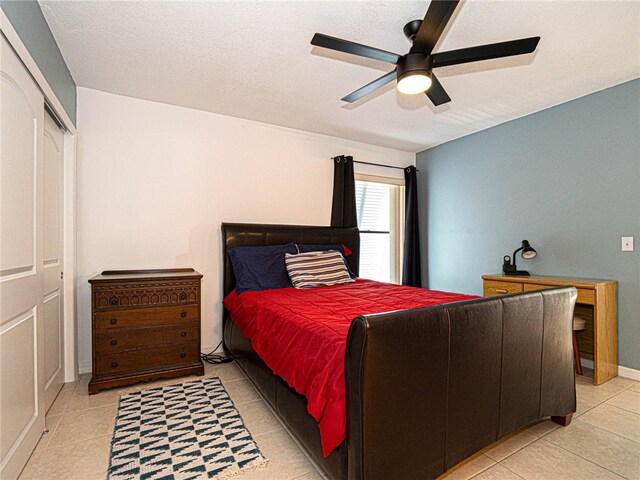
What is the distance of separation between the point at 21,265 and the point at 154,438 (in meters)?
1.16

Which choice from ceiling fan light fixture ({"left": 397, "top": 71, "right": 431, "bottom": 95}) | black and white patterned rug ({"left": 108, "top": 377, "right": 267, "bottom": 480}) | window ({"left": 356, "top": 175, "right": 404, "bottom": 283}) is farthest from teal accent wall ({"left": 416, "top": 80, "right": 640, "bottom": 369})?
black and white patterned rug ({"left": 108, "top": 377, "right": 267, "bottom": 480})

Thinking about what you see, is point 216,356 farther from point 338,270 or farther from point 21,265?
point 21,265

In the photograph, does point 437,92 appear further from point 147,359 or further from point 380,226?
point 147,359

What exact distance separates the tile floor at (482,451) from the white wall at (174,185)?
108 centimetres

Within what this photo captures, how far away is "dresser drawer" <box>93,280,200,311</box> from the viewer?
2.48m

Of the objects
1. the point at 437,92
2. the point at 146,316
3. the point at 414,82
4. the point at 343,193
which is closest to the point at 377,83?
the point at 414,82

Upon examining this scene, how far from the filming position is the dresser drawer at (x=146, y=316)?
8.14ft

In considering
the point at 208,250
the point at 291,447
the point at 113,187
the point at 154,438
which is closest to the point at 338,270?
Answer: the point at 208,250

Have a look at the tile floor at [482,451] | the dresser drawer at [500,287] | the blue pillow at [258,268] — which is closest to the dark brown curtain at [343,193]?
the blue pillow at [258,268]

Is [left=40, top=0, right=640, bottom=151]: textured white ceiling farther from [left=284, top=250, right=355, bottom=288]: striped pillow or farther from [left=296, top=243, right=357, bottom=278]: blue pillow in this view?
[left=284, top=250, right=355, bottom=288]: striped pillow

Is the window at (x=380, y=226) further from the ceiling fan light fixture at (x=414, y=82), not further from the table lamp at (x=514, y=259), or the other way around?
the ceiling fan light fixture at (x=414, y=82)

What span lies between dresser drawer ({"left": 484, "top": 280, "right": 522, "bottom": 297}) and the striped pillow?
4.79ft

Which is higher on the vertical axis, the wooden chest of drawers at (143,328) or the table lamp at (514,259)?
the table lamp at (514,259)

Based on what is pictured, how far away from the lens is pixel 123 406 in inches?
88.6
